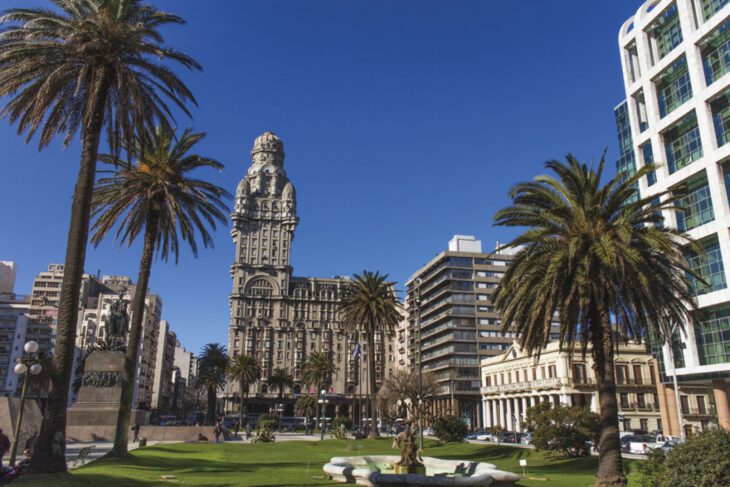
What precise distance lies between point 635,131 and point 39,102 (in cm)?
4457

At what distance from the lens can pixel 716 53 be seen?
39938mm

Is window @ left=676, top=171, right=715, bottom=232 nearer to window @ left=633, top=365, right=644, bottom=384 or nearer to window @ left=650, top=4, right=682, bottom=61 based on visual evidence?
window @ left=650, top=4, right=682, bottom=61

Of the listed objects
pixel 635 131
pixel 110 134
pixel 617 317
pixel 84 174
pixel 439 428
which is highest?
pixel 635 131

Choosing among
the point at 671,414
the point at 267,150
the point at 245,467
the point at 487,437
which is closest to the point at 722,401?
the point at 671,414

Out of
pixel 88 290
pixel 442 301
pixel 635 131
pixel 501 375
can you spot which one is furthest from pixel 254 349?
pixel 635 131

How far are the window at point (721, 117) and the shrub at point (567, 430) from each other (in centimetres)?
2073

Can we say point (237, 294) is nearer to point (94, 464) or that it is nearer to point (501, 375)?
point (501, 375)

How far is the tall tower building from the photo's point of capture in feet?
127

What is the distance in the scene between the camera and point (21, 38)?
21.1 metres

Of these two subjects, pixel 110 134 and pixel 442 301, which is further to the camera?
pixel 442 301

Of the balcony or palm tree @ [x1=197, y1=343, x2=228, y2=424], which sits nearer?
the balcony

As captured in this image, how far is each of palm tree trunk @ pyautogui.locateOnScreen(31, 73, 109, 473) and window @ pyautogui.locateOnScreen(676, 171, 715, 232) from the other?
3678cm

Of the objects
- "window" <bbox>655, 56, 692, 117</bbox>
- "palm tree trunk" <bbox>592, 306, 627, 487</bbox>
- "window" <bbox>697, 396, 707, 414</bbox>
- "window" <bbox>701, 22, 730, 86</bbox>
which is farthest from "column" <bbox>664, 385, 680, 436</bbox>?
"palm tree trunk" <bbox>592, 306, 627, 487</bbox>

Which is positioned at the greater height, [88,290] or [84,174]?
[88,290]
